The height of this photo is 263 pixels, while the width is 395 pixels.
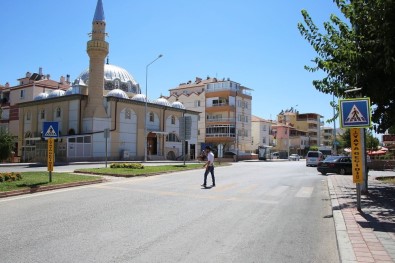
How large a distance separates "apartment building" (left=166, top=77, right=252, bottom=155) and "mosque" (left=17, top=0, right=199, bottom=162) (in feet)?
44.2

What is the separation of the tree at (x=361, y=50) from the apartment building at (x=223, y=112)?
2216 inches

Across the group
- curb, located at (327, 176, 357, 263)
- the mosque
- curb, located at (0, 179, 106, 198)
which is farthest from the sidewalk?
the mosque

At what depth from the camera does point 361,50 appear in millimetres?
12852

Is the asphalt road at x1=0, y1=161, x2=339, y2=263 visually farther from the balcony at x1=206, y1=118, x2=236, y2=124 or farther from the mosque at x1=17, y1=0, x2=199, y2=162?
the balcony at x1=206, y1=118, x2=236, y2=124

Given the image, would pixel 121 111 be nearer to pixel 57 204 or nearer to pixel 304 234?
pixel 57 204

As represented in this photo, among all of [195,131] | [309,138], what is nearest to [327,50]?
[195,131]

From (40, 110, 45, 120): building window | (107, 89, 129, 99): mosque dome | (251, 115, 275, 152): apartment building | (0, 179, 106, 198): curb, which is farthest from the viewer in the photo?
(251, 115, 275, 152): apartment building

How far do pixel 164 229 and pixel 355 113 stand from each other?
5724 millimetres

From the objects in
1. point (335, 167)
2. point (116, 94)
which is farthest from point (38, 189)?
point (116, 94)

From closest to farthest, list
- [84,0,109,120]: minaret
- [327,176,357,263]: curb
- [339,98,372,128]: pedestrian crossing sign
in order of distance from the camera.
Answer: [327,176,357,263]: curb < [339,98,372,128]: pedestrian crossing sign < [84,0,109,120]: minaret

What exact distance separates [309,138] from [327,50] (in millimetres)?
106697

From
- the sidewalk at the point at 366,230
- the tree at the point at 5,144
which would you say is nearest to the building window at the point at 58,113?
the tree at the point at 5,144

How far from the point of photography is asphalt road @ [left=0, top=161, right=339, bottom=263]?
6094 mm

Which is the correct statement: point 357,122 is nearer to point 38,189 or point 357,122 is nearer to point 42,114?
point 38,189
